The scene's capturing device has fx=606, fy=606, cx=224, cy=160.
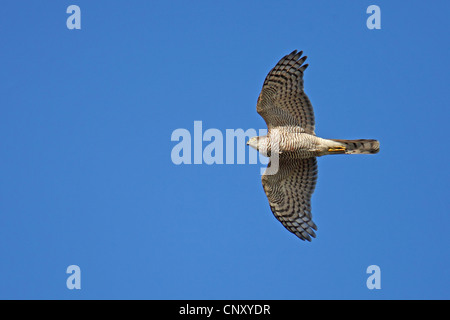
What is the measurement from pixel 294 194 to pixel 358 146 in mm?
1702

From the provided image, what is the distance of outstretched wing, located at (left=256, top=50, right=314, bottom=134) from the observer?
11.5 meters

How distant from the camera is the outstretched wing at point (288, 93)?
1147 centimetres

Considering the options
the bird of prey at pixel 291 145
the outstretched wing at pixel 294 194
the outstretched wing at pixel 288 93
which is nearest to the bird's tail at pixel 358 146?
the bird of prey at pixel 291 145

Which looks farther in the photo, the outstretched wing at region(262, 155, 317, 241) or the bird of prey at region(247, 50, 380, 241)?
the outstretched wing at region(262, 155, 317, 241)

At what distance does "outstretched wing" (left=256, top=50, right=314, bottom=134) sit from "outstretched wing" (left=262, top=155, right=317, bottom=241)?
3.51 feet

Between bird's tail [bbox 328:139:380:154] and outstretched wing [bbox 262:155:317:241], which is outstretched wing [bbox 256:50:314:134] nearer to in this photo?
bird's tail [bbox 328:139:380:154]

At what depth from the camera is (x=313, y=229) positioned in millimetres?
12359

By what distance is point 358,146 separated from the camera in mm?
11656

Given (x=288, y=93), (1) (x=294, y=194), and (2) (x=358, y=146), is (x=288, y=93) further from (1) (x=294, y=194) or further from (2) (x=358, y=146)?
(1) (x=294, y=194)

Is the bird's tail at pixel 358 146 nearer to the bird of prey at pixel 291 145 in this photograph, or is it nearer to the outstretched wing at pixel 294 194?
the bird of prey at pixel 291 145

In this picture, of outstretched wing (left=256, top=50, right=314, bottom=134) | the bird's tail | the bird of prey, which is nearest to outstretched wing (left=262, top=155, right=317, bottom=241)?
the bird of prey

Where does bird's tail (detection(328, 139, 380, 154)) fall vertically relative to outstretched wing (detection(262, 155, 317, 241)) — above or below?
above
